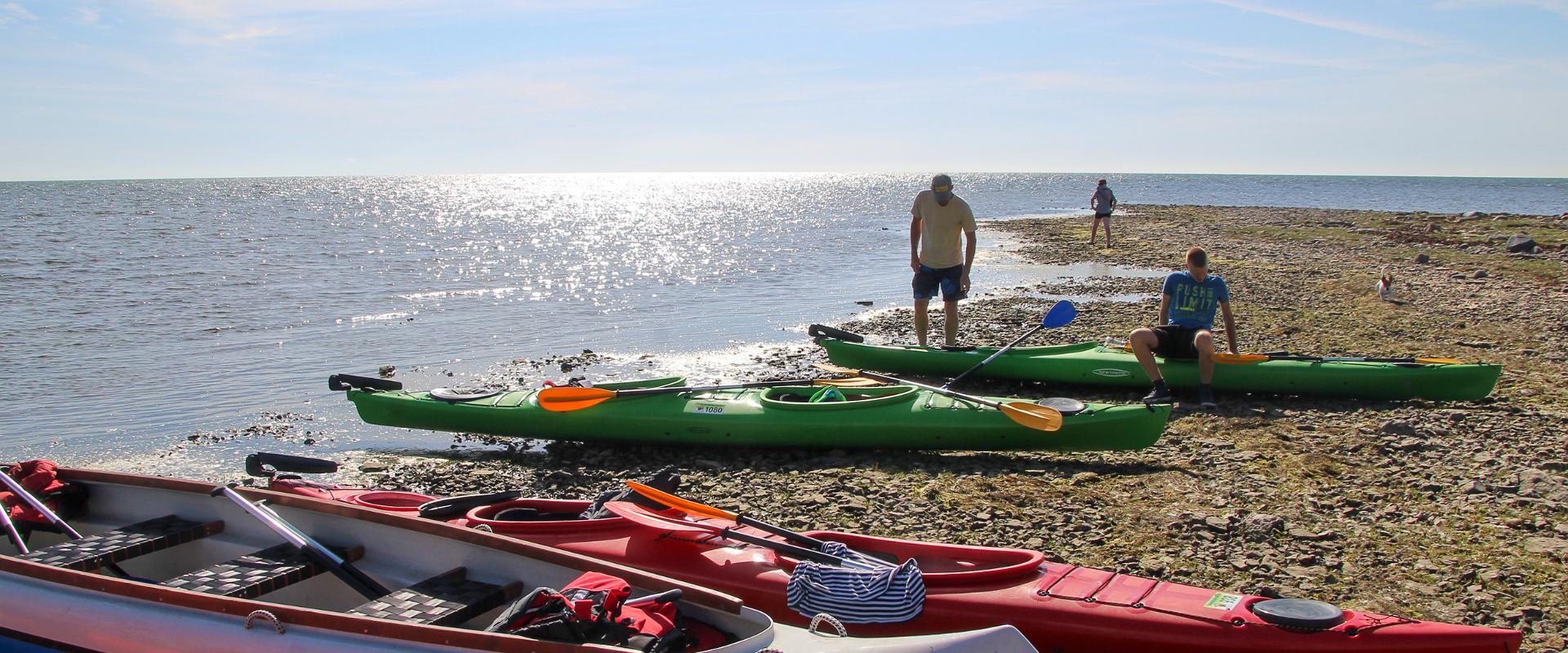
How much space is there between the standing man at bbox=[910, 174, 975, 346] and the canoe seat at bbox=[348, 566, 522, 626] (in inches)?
247

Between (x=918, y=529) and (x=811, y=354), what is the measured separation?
21.9 ft

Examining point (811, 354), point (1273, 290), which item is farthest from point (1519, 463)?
point (1273, 290)

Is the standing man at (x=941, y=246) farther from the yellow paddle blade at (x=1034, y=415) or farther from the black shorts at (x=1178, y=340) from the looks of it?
the yellow paddle blade at (x=1034, y=415)

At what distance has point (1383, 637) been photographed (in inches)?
132

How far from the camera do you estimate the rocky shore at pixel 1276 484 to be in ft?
15.5

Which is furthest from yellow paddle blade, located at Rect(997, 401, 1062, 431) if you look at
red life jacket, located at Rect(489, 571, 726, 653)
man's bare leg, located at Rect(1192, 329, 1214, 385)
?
red life jacket, located at Rect(489, 571, 726, 653)

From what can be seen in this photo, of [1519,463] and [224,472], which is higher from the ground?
[1519,463]

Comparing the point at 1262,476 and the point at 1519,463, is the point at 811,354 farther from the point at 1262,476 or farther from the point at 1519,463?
the point at 1519,463

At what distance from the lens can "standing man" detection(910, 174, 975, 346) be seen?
9.35 m

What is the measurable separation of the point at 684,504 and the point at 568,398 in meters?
2.98

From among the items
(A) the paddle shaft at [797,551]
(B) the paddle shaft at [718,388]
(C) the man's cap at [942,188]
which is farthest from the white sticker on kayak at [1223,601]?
(C) the man's cap at [942,188]

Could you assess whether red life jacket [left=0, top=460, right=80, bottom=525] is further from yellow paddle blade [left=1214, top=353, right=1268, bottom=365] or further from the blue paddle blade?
yellow paddle blade [left=1214, top=353, right=1268, bottom=365]

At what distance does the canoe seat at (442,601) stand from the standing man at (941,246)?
626 centimetres

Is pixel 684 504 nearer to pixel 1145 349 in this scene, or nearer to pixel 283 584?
pixel 283 584
